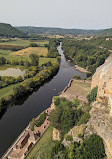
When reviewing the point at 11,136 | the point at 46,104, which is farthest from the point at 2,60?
the point at 11,136

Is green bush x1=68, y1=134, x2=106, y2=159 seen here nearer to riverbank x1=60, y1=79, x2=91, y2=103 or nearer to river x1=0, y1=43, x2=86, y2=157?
riverbank x1=60, y1=79, x2=91, y2=103

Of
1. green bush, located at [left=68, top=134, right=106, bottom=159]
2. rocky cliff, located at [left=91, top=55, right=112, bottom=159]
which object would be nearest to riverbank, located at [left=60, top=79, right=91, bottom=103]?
rocky cliff, located at [left=91, top=55, right=112, bottom=159]

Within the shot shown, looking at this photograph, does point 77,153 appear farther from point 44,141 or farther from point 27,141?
point 27,141

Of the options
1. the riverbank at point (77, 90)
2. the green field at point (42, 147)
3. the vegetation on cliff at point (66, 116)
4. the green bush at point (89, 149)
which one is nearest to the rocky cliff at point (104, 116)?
the green bush at point (89, 149)

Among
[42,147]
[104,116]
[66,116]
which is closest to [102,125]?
[104,116]

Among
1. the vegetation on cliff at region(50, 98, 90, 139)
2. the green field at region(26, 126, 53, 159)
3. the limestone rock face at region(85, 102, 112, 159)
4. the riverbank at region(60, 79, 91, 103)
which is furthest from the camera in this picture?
the riverbank at region(60, 79, 91, 103)
